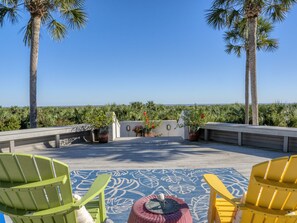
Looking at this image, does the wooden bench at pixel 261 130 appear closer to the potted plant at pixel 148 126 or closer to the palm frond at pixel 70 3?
the potted plant at pixel 148 126

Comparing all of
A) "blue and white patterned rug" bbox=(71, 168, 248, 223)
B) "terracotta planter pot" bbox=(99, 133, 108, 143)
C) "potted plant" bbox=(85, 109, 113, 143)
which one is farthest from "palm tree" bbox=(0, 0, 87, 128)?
"blue and white patterned rug" bbox=(71, 168, 248, 223)

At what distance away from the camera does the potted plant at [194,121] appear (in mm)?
7750

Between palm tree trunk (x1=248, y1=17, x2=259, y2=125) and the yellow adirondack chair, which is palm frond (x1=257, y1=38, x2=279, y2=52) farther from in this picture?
the yellow adirondack chair

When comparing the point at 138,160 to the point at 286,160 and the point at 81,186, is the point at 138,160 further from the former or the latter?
the point at 286,160

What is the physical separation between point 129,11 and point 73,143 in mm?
10065

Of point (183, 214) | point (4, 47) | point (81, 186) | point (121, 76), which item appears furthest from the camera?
point (121, 76)

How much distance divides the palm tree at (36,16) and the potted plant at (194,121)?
18.3 ft

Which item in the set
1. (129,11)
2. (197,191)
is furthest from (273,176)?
(129,11)

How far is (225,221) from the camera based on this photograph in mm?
1963

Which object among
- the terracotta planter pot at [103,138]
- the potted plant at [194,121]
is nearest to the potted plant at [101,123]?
the terracotta planter pot at [103,138]

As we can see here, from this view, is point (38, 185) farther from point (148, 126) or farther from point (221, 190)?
point (148, 126)

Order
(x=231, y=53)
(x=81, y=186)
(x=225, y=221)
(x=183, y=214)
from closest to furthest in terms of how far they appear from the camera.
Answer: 1. (x=183, y=214)
2. (x=225, y=221)
3. (x=81, y=186)
4. (x=231, y=53)

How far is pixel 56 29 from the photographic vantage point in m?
9.13

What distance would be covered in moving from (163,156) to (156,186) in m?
2.11
